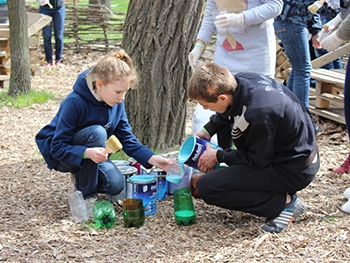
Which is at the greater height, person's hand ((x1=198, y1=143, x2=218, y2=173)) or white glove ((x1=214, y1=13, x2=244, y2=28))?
white glove ((x1=214, y1=13, x2=244, y2=28))

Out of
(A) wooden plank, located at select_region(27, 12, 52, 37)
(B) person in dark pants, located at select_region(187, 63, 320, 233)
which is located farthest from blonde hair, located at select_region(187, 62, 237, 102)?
(A) wooden plank, located at select_region(27, 12, 52, 37)

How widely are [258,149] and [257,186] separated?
26 centimetres

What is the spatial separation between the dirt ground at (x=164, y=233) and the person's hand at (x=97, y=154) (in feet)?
1.43

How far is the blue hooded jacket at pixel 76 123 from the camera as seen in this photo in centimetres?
346

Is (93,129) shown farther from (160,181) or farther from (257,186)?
(257,186)

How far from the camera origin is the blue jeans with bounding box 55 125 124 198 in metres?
3.52

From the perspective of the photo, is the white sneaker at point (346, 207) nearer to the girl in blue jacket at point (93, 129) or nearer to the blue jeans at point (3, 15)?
the girl in blue jacket at point (93, 129)

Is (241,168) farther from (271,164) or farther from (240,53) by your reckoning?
(240,53)

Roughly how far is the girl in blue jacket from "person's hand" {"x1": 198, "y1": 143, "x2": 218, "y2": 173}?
0.28 meters

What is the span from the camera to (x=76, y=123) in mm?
3568

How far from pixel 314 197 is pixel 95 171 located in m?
1.57

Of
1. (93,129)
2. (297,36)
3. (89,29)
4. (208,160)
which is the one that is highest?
(297,36)

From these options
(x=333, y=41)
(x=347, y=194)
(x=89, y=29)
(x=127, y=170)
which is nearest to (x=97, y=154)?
(x=127, y=170)

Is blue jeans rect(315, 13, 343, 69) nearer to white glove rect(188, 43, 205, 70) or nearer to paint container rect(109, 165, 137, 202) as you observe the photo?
white glove rect(188, 43, 205, 70)
